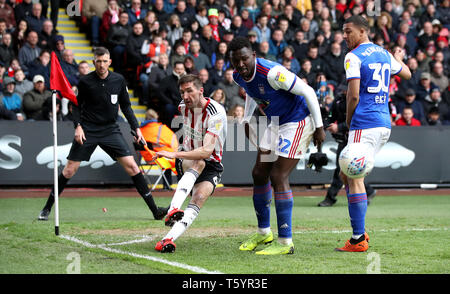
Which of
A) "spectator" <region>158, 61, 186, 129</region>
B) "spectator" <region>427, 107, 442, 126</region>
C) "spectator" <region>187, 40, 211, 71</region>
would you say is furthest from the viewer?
"spectator" <region>427, 107, 442, 126</region>

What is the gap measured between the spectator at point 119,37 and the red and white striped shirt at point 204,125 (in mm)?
10666

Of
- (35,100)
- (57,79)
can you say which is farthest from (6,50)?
(57,79)

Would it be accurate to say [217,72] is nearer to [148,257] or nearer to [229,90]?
[229,90]

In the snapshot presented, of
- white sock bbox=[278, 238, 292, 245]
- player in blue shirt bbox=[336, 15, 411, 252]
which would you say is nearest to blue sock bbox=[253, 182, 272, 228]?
white sock bbox=[278, 238, 292, 245]

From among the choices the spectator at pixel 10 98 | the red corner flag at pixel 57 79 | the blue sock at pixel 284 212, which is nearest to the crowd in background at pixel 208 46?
the spectator at pixel 10 98

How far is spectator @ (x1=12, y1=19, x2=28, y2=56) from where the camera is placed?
1753 centimetres

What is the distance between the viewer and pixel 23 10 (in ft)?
60.0

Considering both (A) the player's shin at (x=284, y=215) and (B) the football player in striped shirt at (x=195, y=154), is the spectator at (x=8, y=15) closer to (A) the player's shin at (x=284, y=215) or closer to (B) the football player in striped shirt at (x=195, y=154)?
(B) the football player in striped shirt at (x=195, y=154)

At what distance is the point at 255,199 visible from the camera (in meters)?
8.16

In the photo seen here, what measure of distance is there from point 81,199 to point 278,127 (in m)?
7.31

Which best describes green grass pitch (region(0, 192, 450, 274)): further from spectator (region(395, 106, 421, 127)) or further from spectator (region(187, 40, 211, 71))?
spectator (region(187, 40, 211, 71))

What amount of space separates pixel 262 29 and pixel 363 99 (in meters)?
13.3

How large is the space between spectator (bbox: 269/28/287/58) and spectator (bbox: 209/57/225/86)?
234cm
